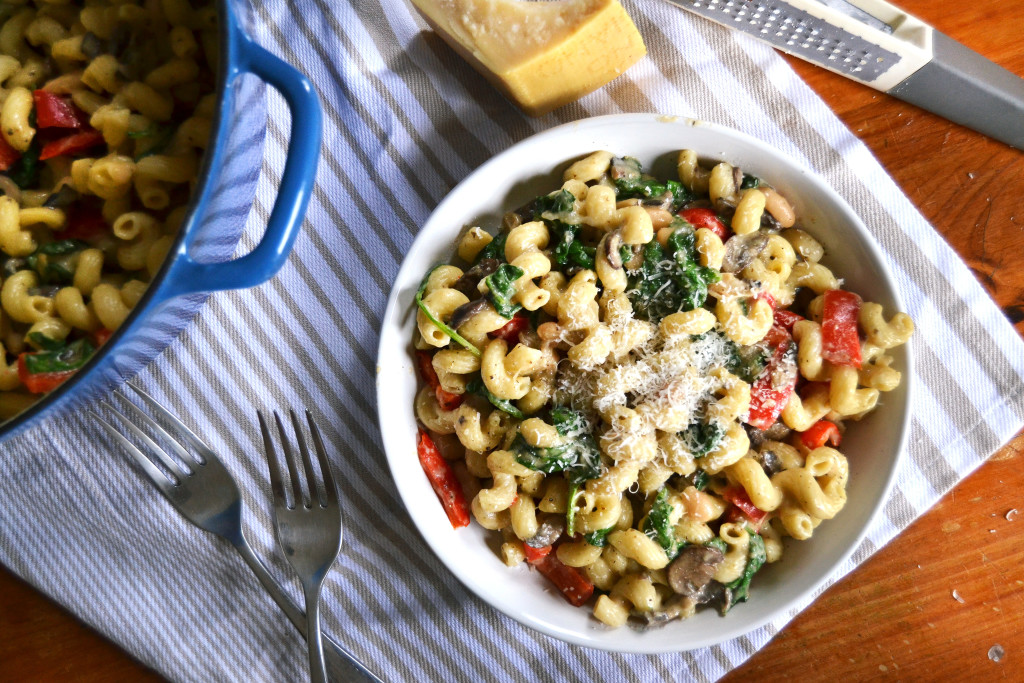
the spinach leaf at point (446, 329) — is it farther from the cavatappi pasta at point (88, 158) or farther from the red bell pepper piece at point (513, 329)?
the cavatappi pasta at point (88, 158)

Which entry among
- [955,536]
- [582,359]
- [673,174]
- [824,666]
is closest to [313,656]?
[582,359]

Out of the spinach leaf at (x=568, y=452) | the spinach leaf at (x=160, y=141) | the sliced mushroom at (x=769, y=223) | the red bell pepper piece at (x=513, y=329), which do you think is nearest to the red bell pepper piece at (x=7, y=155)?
the spinach leaf at (x=160, y=141)

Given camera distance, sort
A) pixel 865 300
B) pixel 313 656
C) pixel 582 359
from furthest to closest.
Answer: pixel 313 656 → pixel 865 300 → pixel 582 359

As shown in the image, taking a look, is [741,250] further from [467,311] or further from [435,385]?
[435,385]

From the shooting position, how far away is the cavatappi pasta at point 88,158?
1262 mm

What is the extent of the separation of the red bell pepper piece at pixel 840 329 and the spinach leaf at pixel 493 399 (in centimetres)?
59

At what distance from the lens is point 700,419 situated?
4.29ft

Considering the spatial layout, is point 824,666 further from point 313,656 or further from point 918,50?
point 918,50

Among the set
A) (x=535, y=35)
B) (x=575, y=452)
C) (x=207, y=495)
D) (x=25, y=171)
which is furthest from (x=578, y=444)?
(x=25, y=171)

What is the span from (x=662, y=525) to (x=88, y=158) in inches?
50.7

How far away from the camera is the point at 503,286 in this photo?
128 cm

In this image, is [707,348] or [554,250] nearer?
[707,348]

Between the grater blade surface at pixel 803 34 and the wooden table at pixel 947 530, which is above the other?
the grater blade surface at pixel 803 34

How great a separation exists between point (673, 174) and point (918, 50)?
0.57m
